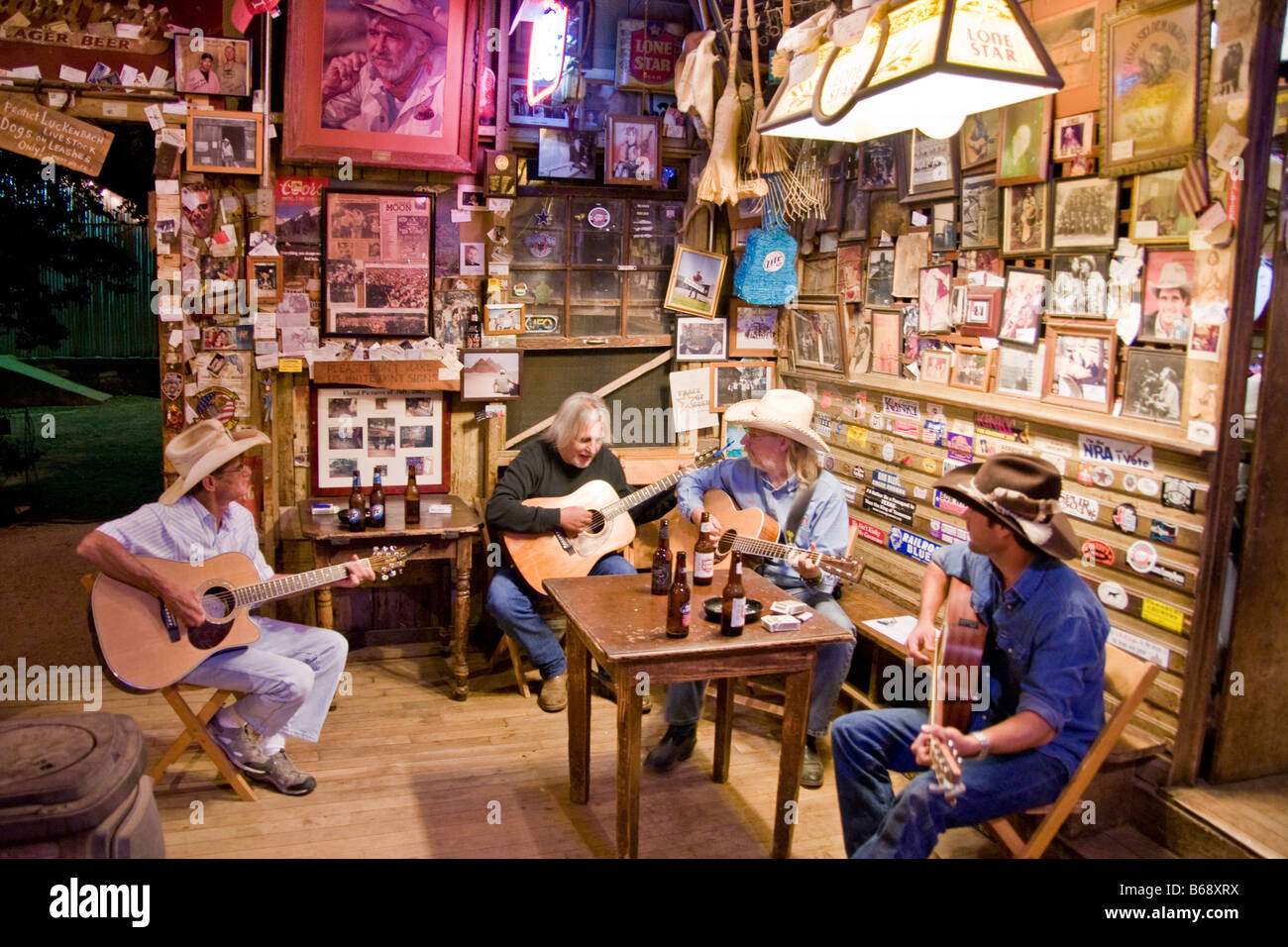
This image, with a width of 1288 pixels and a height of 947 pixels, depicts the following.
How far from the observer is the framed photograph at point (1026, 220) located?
424 centimetres

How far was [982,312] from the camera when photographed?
4648 mm

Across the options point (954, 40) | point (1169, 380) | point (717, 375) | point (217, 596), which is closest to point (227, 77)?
point (217, 596)

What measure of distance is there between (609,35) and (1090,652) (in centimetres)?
440

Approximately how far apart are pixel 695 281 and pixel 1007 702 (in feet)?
11.5

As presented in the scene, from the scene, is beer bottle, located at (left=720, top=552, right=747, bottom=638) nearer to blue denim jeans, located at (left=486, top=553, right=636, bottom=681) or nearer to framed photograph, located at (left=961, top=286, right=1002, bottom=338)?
blue denim jeans, located at (left=486, top=553, right=636, bottom=681)

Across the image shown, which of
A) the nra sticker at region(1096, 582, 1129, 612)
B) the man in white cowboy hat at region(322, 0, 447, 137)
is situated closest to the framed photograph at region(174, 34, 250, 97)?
the man in white cowboy hat at region(322, 0, 447, 137)

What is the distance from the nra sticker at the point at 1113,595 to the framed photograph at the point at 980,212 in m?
1.61

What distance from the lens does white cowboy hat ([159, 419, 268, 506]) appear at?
4.10 m

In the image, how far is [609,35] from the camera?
19.1 ft

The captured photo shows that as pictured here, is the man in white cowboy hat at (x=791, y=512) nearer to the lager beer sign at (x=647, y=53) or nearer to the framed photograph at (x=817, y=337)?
the framed photograph at (x=817, y=337)

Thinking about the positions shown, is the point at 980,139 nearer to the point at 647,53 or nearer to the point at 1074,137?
the point at 1074,137

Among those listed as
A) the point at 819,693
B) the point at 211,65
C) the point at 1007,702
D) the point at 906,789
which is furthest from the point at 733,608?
the point at 211,65

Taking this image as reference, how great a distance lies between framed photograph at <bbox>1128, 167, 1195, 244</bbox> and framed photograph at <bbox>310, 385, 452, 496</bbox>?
3736 mm

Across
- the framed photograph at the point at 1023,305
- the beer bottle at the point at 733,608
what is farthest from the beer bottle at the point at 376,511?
the framed photograph at the point at 1023,305
